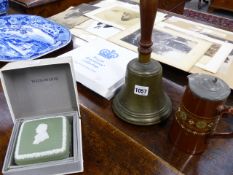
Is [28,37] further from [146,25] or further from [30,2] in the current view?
[146,25]

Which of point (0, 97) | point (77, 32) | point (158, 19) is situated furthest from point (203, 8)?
point (0, 97)

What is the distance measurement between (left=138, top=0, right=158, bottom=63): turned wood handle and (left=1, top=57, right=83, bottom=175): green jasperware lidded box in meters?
0.12

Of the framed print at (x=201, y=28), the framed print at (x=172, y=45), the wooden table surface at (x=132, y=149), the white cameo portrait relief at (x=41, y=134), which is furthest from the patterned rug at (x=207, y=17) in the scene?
the white cameo portrait relief at (x=41, y=134)

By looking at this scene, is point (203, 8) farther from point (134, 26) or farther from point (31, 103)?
point (31, 103)

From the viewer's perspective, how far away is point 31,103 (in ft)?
1.44

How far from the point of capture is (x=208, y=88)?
36 centimetres

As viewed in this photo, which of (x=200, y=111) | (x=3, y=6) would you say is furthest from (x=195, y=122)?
(x=3, y=6)

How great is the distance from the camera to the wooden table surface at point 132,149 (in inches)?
15.4

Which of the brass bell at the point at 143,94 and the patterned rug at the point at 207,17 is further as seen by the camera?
the patterned rug at the point at 207,17

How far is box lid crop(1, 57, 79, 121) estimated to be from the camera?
1.30 ft

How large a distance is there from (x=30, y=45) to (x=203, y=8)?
2.50 meters

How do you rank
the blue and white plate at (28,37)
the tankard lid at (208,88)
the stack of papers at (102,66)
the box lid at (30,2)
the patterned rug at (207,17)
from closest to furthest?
1. the tankard lid at (208,88)
2. the stack of papers at (102,66)
3. the blue and white plate at (28,37)
4. the box lid at (30,2)
5. the patterned rug at (207,17)

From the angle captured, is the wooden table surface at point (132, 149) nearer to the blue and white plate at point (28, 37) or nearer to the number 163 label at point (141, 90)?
the number 163 label at point (141, 90)

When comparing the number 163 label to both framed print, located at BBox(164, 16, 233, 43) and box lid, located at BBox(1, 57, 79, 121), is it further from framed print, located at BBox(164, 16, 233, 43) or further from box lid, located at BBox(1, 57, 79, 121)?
framed print, located at BBox(164, 16, 233, 43)
